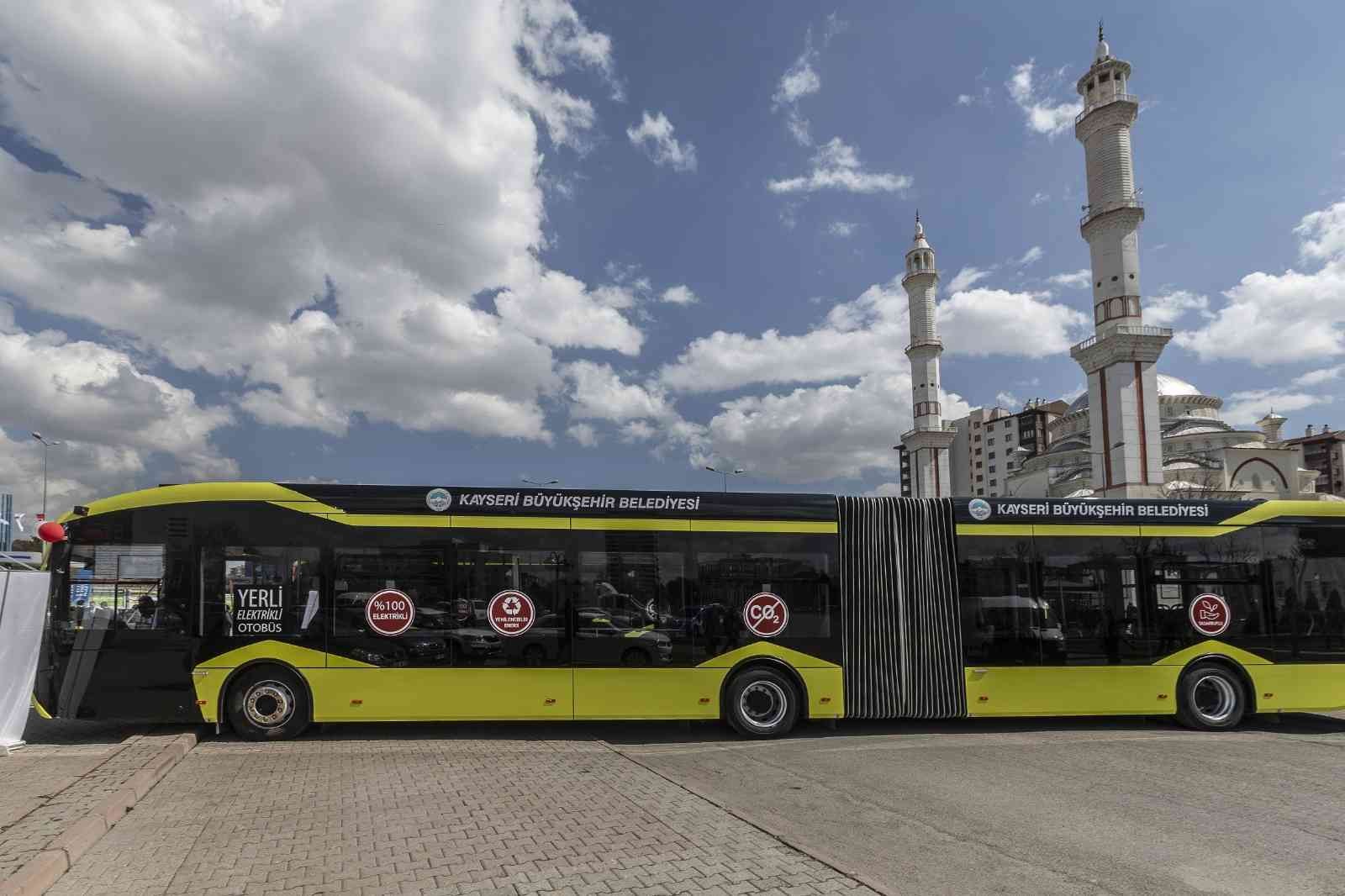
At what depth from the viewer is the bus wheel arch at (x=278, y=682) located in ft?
30.2

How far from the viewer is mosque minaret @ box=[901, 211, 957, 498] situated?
79.7m

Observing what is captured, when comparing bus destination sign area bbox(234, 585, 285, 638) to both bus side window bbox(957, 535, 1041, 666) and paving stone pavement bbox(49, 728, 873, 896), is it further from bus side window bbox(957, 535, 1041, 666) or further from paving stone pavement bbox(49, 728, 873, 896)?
bus side window bbox(957, 535, 1041, 666)

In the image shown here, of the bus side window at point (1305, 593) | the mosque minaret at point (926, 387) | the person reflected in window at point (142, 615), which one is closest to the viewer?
the person reflected in window at point (142, 615)

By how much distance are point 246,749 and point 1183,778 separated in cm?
980

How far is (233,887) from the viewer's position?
482 cm

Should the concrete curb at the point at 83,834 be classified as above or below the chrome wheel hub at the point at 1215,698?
above

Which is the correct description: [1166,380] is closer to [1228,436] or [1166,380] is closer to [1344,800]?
[1228,436]

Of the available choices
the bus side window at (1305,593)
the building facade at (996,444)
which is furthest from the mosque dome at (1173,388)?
the bus side window at (1305,593)

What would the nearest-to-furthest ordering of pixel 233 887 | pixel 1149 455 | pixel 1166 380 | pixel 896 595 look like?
1. pixel 233 887
2. pixel 896 595
3. pixel 1149 455
4. pixel 1166 380

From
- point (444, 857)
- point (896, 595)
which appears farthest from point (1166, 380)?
point (444, 857)

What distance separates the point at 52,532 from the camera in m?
9.21

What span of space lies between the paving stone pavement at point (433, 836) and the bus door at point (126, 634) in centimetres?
140

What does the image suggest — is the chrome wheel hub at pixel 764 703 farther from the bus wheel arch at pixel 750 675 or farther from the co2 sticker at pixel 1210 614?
the co2 sticker at pixel 1210 614

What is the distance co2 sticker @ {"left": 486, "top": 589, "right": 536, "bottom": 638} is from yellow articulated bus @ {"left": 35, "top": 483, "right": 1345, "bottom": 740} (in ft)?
0.10
